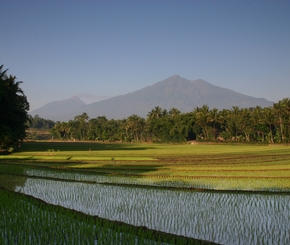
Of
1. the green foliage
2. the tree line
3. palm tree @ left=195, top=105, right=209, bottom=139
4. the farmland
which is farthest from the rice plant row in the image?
palm tree @ left=195, top=105, right=209, bottom=139

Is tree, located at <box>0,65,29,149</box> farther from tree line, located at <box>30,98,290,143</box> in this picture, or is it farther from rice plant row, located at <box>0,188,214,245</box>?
tree line, located at <box>30,98,290,143</box>

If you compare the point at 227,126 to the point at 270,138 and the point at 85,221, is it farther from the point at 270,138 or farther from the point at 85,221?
the point at 85,221

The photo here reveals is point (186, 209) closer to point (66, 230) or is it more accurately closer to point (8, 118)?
point (66, 230)

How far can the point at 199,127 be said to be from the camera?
88.0 meters

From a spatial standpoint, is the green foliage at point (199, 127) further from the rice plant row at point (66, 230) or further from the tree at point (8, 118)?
the rice plant row at point (66, 230)

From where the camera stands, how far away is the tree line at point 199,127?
72.3 m

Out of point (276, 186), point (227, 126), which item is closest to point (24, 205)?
point (276, 186)

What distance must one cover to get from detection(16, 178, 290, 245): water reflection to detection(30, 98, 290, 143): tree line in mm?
59601

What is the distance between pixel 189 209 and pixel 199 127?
259 ft

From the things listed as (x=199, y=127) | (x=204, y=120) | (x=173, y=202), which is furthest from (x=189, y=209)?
(x=199, y=127)

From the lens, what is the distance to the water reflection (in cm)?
792

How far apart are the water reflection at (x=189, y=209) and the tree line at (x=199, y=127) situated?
59601 millimetres

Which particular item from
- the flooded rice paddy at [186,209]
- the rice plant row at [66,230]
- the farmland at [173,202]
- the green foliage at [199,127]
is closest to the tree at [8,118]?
the farmland at [173,202]

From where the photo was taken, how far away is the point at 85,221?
8391 mm
